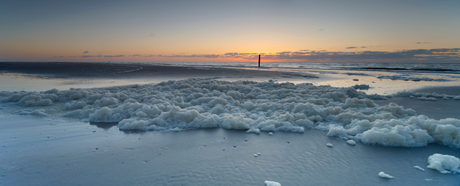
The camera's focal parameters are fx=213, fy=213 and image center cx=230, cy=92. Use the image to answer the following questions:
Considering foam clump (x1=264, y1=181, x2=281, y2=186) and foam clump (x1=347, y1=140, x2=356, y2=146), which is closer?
foam clump (x1=264, y1=181, x2=281, y2=186)

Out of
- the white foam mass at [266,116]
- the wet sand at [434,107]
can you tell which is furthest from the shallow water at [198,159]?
the wet sand at [434,107]

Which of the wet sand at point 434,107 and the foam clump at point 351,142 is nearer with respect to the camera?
the foam clump at point 351,142

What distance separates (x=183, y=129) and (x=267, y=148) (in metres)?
2.05

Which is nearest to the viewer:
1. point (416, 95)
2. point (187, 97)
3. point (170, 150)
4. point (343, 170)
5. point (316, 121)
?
point (343, 170)

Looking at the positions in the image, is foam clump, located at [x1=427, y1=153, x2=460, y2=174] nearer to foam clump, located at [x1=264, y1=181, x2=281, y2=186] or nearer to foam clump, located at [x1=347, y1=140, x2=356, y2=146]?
foam clump, located at [x1=347, y1=140, x2=356, y2=146]

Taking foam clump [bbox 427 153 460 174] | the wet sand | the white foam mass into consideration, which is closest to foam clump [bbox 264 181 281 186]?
the white foam mass

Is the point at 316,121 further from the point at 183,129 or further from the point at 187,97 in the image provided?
the point at 187,97

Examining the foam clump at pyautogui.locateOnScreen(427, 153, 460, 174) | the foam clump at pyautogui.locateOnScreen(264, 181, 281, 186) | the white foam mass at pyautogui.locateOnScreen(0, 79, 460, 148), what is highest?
the white foam mass at pyautogui.locateOnScreen(0, 79, 460, 148)

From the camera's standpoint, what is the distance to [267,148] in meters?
3.90

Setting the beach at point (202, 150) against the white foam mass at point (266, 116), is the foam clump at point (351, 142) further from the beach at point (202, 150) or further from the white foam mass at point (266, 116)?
the white foam mass at point (266, 116)

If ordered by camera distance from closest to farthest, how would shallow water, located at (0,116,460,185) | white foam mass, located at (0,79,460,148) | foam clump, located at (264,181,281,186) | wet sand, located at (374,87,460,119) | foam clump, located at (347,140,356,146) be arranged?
1. foam clump, located at (264,181,281,186)
2. shallow water, located at (0,116,460,185)
3. foam clump, located at (347,140,356,146)
4. white foam mass, located at (0,79,460,148)
5. wet sand, located at (374,87,460,119)

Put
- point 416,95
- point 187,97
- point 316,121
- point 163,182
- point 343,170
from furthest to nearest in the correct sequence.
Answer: point 416,95, point 187,97, point 316,121, point 343,170, point 163,182

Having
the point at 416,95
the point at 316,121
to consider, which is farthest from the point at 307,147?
the point at 416,95

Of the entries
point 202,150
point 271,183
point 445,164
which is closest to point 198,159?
point 202,150
